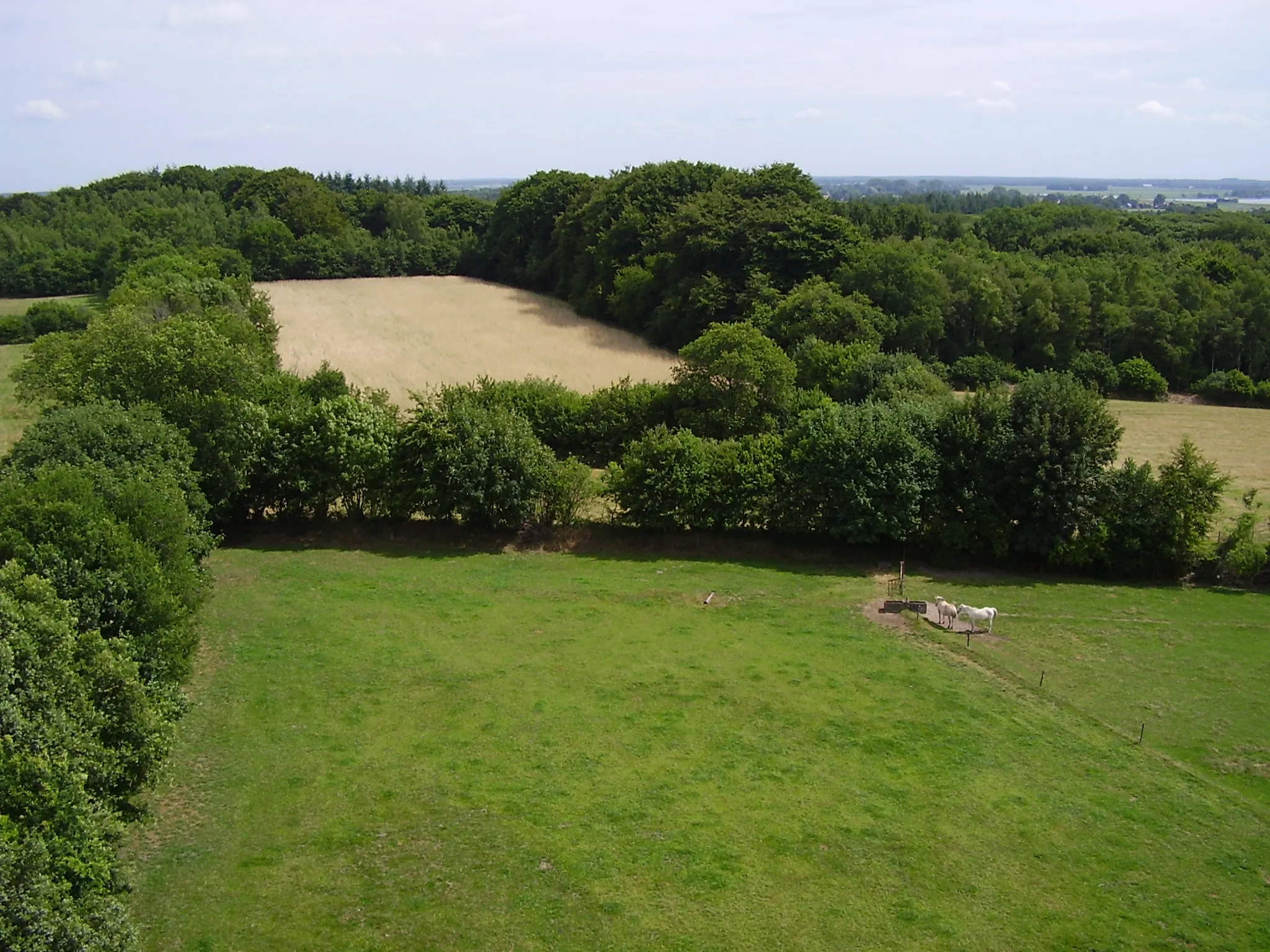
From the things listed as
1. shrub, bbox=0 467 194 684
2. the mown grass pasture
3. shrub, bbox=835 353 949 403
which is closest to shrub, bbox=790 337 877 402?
shrub, bbox=835 353 949 403

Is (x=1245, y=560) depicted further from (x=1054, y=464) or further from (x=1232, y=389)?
(x=1232, y=389)

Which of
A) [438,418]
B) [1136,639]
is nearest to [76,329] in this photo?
[438,418]

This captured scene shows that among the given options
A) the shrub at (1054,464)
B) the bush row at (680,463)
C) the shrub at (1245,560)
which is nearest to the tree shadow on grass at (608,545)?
the bush row at (680,463)

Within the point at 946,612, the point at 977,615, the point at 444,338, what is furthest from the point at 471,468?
the point at 444,338

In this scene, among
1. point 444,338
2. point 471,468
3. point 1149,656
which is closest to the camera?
point 1149,656

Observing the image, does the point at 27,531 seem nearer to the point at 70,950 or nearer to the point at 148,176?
the point at 70,950

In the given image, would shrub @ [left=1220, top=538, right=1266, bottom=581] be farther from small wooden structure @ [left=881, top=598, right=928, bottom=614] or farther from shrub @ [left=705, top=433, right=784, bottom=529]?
shrub @ [left=705, top=433, right=784, bottom=529]

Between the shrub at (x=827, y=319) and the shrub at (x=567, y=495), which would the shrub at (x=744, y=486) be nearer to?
the shrub at (x=567, y=495)
